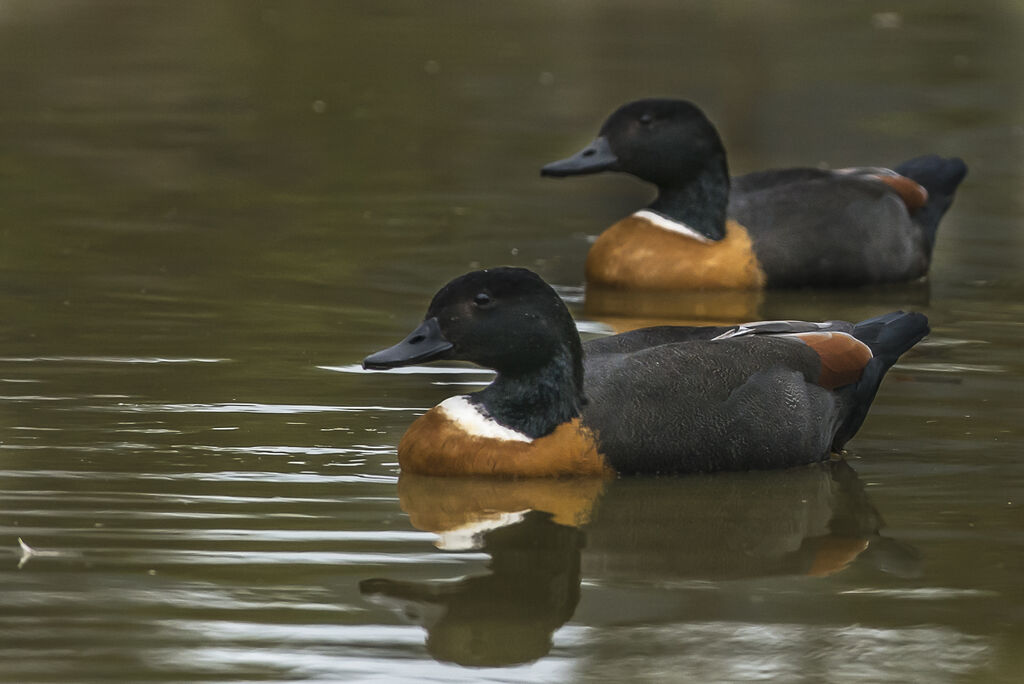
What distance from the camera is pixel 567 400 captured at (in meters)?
7.50

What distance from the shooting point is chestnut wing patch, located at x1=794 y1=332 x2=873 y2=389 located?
26.1ft

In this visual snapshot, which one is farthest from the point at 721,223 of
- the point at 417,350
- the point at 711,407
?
the point at 417,350

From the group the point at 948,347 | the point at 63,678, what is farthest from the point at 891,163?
the point at 63,678

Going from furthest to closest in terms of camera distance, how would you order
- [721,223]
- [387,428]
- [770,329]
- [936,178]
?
[936,178], [721,223], [387,428], [770,329]

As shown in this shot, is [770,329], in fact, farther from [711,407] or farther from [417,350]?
[417,350]

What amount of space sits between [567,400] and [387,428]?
1096 mm

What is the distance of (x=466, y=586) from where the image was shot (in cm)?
642

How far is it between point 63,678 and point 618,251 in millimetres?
7002

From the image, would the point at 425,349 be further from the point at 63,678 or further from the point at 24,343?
the point at 24,343

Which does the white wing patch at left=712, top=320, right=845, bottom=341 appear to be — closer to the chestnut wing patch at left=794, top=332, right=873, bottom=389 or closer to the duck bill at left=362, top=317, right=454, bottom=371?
the chestnut wing patch at left=794, top=332, right=873, bottom=389

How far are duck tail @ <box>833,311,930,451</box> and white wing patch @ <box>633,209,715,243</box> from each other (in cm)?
386

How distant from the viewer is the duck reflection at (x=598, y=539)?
6152mm

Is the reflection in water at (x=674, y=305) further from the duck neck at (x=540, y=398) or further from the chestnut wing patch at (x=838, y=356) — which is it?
the duck neck at (x=540, y=398)

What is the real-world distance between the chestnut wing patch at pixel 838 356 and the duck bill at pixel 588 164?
174 inches
